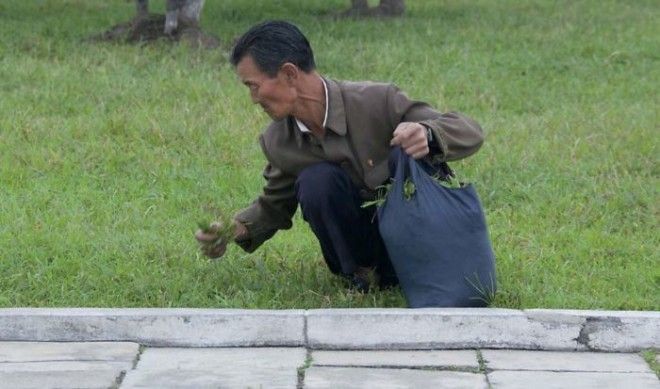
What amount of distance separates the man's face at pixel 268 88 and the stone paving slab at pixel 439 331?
2.68 feet

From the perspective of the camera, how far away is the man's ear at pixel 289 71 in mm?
5062

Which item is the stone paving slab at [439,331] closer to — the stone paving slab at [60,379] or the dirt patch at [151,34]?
the stone paving slab at [60,379]

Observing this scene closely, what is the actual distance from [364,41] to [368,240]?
22.8 feet

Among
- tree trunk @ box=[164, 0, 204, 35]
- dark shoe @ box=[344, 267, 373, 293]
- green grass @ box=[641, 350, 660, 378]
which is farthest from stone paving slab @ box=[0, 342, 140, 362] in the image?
tree trunk @ box=[164, 0, 204, 35]

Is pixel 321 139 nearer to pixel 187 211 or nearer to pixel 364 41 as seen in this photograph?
pixel 187 211

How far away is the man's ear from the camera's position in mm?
5062

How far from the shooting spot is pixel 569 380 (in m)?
Answer: 4.42

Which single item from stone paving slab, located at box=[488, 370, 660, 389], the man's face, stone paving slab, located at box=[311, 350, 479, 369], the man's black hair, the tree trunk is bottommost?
the tree trunk

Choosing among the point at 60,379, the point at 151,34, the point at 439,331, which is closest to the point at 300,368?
the point at 439,331

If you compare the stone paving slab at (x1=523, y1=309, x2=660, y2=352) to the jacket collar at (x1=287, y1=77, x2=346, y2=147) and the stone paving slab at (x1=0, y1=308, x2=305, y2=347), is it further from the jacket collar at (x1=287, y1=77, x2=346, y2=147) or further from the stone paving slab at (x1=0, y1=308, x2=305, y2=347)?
the jacket collar at (x1=287, y1=77, x2=346, y2=147)

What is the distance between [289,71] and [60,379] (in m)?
1.43

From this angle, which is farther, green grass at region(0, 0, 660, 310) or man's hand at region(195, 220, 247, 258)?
green grass at region(0, 0, 660, 310)

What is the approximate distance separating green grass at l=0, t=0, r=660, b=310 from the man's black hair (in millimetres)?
937

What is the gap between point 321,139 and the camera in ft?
17.3
